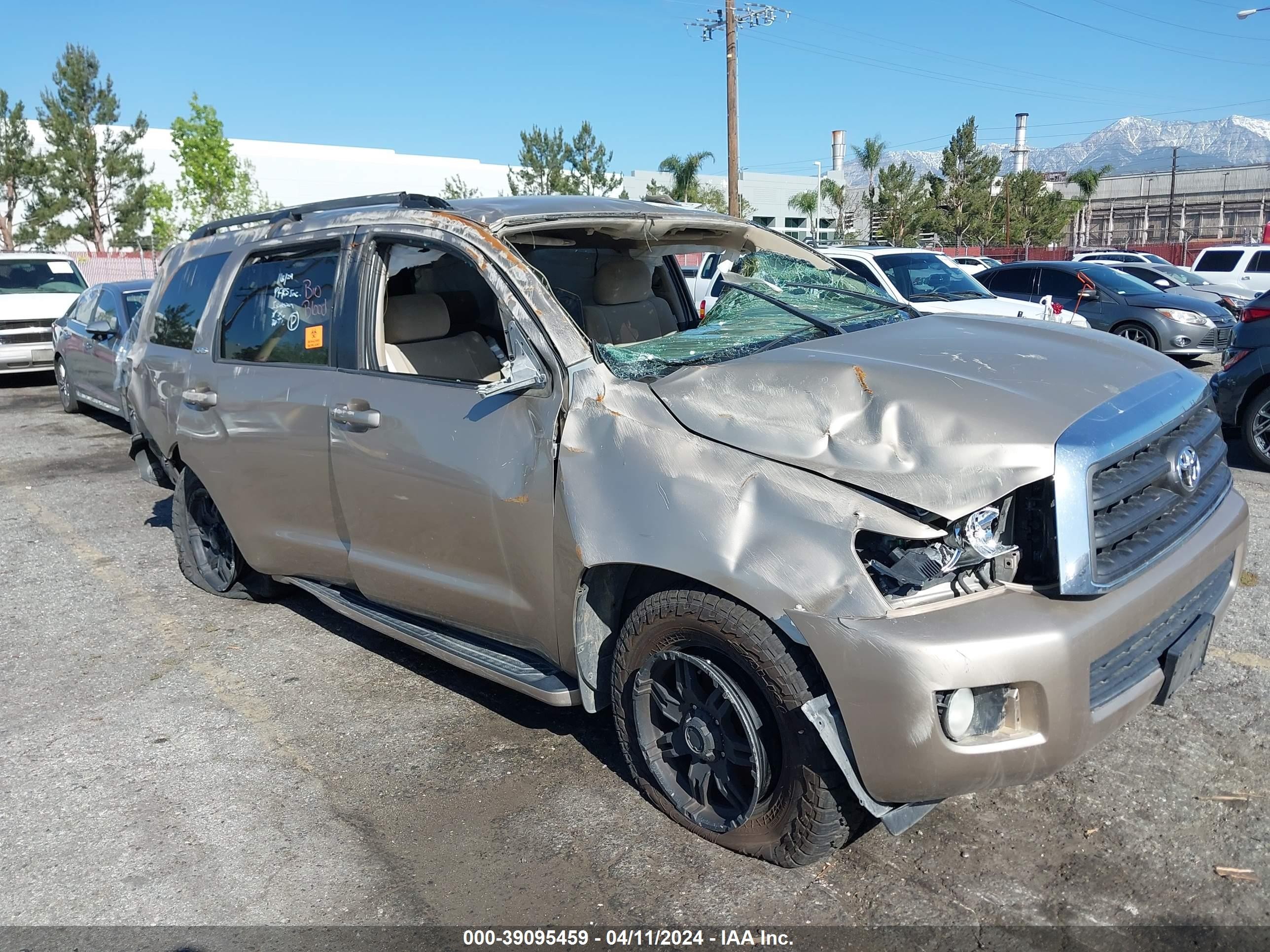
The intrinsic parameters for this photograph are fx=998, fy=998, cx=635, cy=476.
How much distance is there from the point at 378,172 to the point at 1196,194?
50.1 metres

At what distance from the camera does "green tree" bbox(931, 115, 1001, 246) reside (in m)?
44.7

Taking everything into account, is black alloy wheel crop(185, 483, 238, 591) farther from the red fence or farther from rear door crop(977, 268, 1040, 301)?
the red fence

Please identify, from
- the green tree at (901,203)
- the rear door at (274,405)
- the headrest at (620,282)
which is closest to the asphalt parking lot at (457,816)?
the rear door at (274,405)

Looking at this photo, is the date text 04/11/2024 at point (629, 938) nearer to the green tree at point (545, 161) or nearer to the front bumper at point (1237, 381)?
the front bumper at point (1237, 381)

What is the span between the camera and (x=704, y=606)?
2.79m

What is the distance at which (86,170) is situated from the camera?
39.2 meters

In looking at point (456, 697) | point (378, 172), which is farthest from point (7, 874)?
point (378, 172)

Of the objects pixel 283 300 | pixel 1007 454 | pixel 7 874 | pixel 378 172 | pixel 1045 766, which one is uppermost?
pixel 378 172

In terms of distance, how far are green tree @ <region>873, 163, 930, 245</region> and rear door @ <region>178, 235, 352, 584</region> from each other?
43.3 meters

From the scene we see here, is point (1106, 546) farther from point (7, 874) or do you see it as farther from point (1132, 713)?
point (7, 874)

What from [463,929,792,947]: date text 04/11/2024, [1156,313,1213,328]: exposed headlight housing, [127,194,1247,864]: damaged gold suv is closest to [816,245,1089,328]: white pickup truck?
[1156,313,1213,328]: exposed headlight housing

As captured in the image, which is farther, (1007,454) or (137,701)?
(137,701)

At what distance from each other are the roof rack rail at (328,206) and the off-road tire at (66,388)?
7.82 meters

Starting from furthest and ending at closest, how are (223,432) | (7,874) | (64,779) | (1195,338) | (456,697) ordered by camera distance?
(1195,338) → (223,432) → (456,697) → (64,779) → (7,874)
